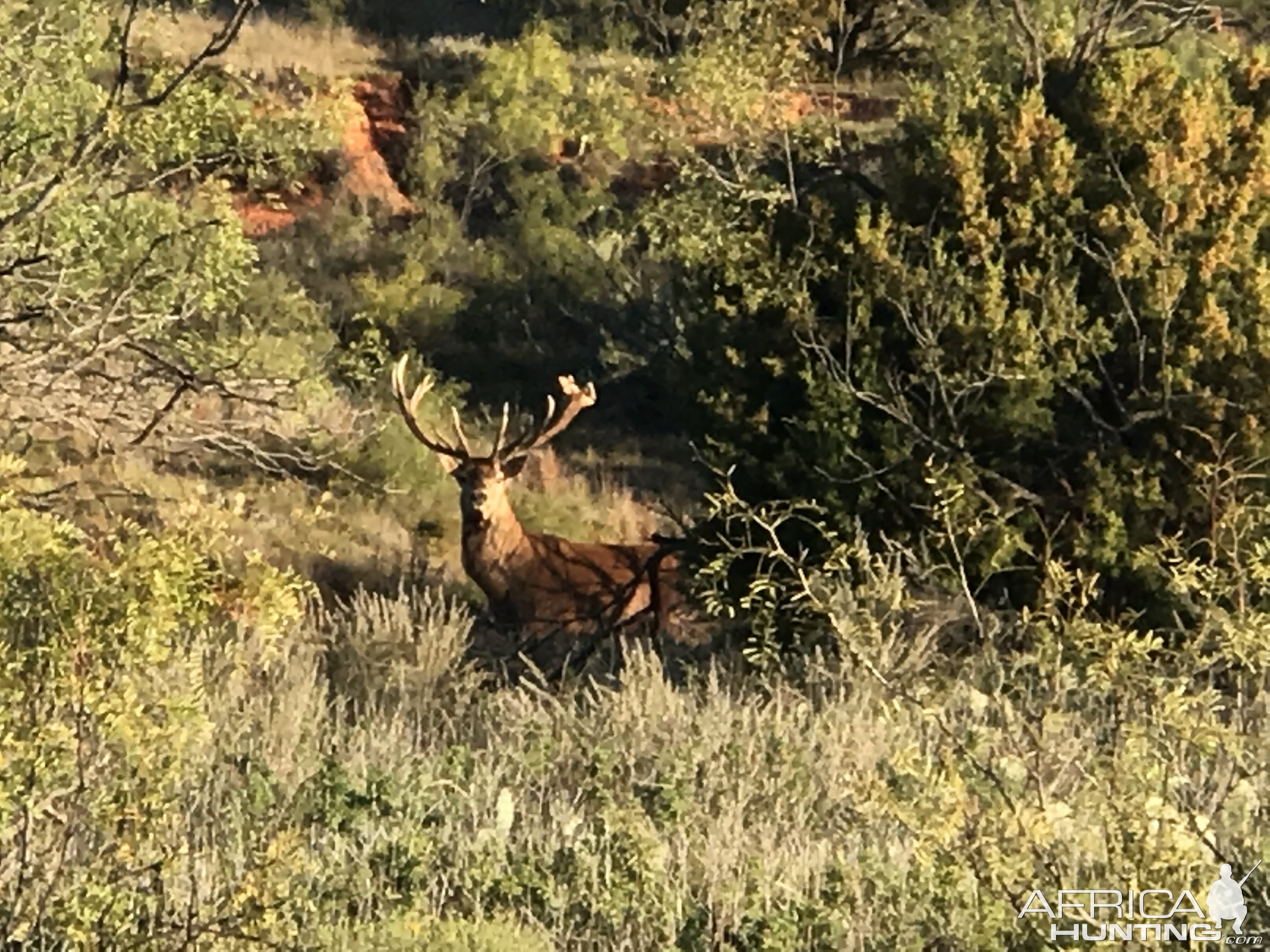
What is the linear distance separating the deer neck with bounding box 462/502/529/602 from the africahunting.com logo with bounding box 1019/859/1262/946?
25.8 ft

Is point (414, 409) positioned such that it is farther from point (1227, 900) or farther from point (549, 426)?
point (1227, 900)

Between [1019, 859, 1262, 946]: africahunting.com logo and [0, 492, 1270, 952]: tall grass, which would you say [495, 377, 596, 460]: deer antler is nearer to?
[0, 492, 1270, 952]: tall grass

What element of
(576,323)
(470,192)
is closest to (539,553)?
(576,323)

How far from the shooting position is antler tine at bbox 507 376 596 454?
12078mm

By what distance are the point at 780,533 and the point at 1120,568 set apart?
1.75m

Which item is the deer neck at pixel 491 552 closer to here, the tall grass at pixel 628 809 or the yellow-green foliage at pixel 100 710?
the tall grass at pixel 628 809

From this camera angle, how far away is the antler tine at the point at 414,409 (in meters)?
12.0

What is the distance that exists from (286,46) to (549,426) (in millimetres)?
20988

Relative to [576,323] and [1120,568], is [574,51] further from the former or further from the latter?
[1120,568]

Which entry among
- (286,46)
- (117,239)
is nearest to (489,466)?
(117,239)

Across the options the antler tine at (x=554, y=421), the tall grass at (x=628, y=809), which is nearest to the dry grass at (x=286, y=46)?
the antler tine at (x=554, y=421)

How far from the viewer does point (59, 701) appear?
4.21m

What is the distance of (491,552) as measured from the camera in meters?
12.0

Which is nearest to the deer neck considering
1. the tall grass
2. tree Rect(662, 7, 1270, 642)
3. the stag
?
the stag
